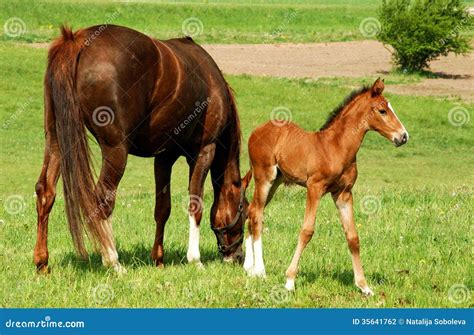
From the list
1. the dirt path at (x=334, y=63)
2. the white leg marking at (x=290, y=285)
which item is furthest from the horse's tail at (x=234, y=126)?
the dirt path at (x=334, y=63)

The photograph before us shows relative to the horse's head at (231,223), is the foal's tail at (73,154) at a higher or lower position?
higher

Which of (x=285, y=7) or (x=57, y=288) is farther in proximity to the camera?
(x=285, y=7)

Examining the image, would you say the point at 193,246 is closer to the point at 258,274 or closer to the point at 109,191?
the point at 258,274

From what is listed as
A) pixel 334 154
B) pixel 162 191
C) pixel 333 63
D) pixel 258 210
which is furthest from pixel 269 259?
pixel 333 63

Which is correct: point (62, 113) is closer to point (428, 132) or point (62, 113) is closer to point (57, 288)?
point (57, 288)

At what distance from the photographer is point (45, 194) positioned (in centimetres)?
888

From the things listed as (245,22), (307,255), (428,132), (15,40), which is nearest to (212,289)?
(307,255)

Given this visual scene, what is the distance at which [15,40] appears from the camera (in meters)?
41.5

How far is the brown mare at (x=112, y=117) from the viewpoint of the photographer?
341 inches

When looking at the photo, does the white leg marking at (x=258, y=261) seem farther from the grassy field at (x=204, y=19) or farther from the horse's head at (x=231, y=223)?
the grassy field at (x=204, y=19)

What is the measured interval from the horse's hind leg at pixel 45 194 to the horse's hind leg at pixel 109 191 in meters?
0.47

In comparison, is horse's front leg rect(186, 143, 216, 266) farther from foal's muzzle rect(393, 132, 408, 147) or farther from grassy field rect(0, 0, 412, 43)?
grassy field rect(0, 0, 412, 43)

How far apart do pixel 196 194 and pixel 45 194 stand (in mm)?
1788

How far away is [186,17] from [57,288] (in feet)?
162
